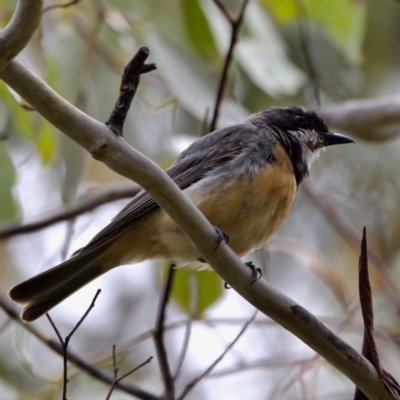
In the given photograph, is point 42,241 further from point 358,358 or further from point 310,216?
point 358,358

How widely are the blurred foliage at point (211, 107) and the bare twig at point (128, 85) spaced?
41.0 inches

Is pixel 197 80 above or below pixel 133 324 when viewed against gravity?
above

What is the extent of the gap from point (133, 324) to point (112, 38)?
133 inches

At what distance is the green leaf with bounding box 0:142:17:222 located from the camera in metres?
4.08

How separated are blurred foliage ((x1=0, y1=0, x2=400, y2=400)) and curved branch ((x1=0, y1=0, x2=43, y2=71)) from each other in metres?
1.15

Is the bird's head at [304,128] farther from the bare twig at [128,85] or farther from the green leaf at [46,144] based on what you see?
the bare twig at [128,85]

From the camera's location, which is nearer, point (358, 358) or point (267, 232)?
point (358, 358)

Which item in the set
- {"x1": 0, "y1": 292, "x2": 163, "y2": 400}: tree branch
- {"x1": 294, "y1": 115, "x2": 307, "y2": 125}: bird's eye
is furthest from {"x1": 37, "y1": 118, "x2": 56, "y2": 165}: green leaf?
{"x1": 294, "y1": 115, "x2": 307, "y2": 125}: bird's eye

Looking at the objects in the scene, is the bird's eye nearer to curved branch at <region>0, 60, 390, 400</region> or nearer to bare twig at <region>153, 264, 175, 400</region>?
bare twig at <region>153, 264, 175, 400</region>

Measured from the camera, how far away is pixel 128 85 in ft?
6.92

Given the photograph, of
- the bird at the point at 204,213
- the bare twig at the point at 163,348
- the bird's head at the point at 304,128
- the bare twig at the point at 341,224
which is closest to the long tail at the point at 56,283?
the bird at the point at 204,213

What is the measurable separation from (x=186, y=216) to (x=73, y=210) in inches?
96.0

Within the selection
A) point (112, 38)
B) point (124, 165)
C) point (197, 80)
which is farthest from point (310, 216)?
point (124, 165)

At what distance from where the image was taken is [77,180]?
4.11m
